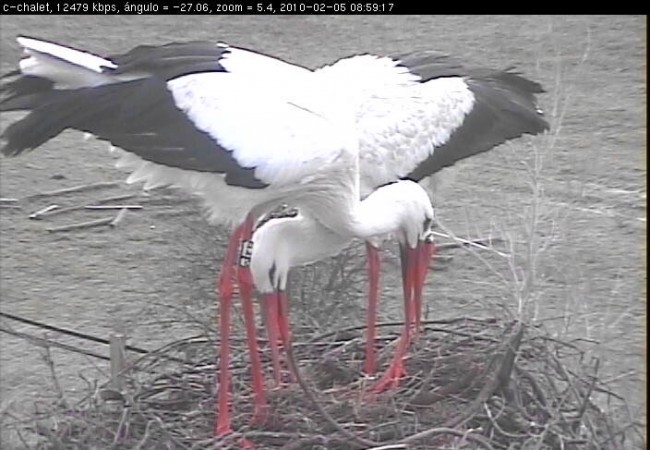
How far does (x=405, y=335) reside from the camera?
2373 millimetres

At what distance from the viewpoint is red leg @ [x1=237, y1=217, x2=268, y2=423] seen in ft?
7.46

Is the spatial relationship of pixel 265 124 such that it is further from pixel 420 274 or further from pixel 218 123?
pixel 420 274

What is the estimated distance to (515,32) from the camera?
5926mm

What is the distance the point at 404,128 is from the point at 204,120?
0.48 metres

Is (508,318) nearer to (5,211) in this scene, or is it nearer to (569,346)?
(569,346)

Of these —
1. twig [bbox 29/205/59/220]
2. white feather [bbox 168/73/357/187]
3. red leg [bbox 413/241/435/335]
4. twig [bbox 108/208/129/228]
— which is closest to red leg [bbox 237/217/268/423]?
white feather [bbox 168/73/357/187]

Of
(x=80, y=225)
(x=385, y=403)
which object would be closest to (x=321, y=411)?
(x=385, y=403)

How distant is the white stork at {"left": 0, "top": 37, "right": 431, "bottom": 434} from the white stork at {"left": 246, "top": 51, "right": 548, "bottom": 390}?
11 centimetres

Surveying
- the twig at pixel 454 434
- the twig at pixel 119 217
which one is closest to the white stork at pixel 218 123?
the twig at pixel 454 434

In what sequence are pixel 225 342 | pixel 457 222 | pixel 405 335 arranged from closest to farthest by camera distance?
pixel 225 342 < pixel 405 335 < pixel 457 222

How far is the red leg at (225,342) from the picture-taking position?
2.22 metres

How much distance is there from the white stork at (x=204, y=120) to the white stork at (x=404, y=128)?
11 centimetres

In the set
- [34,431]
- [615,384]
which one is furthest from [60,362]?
[615,384]

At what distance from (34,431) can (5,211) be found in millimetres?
2066
